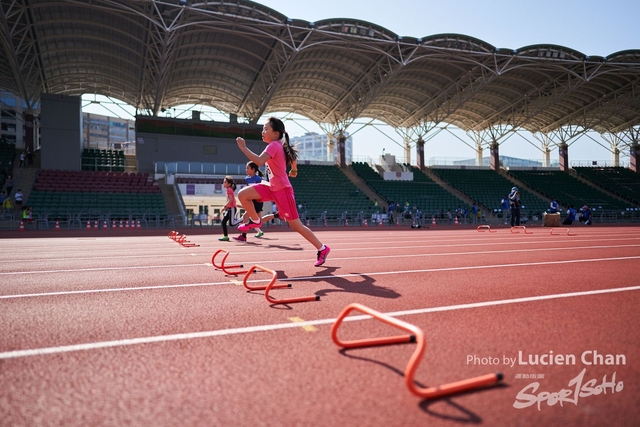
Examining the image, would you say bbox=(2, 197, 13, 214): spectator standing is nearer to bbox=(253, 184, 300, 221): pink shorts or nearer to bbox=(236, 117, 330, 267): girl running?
bbox=(236, 117, 330, 267): girl running

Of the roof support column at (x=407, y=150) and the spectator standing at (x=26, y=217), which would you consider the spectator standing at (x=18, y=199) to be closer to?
the spectator standing at (x=26, y=217)

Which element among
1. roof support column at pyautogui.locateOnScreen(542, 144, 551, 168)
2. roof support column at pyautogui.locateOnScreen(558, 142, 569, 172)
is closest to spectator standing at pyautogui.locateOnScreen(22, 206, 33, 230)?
roof support column at pyautogui.locateOnScreen(542, 144, 551, 168)

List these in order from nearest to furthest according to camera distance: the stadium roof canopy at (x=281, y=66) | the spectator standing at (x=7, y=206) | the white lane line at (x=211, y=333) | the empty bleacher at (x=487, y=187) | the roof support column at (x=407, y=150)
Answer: the white lane line at (x=211, y=333)
the spectator standing at (x=7, y=206)
the stadium roof canopy at (x=281, y=66)
the empty bleacher at (x=487, y=187)
the roof support column at (x=407, y=150)

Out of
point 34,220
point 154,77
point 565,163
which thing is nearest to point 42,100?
point 154,77

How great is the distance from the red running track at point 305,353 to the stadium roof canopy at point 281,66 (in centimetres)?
2489

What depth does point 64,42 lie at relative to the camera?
29266 millimetres

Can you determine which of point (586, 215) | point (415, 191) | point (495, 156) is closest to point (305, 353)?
point (586, 215)

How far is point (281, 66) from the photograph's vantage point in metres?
32.6

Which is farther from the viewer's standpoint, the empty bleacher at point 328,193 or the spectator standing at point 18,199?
the empty bleacher at point 328,193

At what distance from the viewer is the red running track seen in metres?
1.69

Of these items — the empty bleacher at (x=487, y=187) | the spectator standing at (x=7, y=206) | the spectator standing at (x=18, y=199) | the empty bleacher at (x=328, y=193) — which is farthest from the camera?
the empty bleacher at (x=487, y=187)

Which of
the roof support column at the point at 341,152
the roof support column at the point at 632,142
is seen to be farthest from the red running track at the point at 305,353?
the roof support column at the point at 632,142

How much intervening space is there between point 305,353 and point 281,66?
33.1 metres

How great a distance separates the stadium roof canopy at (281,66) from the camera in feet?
85.4
